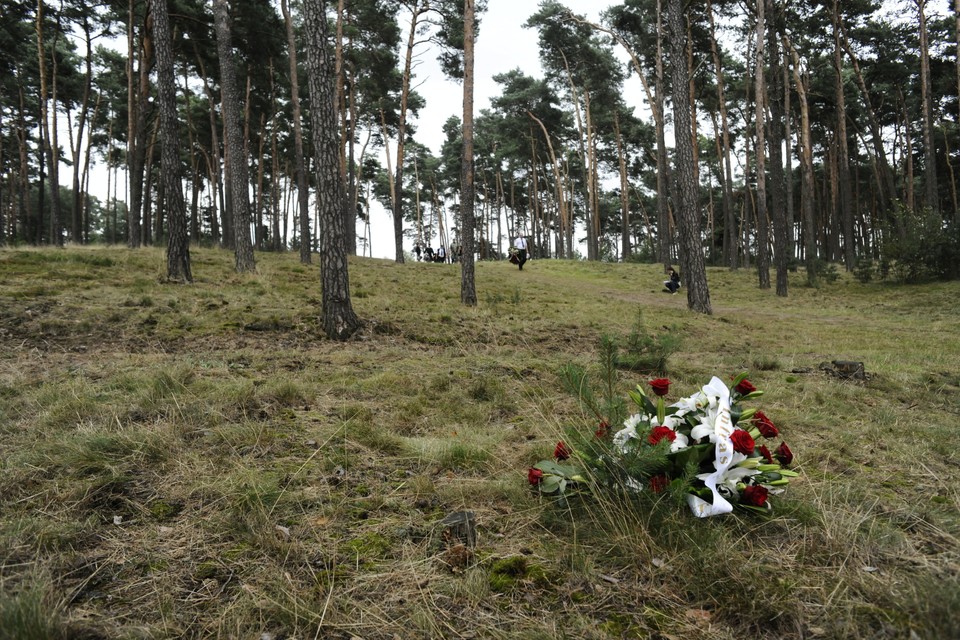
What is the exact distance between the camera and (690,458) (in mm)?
2025

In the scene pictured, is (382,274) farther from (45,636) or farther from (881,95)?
(881,95)

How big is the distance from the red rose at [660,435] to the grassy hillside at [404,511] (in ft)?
0.94

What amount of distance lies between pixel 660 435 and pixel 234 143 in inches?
541

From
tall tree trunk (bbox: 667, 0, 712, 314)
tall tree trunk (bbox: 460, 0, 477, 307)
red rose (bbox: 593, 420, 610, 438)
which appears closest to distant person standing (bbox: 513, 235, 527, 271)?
tall tree trunk (bbox: 667, 0, 712, 314)

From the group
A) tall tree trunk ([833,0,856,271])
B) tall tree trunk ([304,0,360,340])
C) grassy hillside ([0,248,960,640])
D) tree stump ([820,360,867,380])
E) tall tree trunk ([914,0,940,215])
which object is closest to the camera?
grassy hillside ([0,248,960,640])

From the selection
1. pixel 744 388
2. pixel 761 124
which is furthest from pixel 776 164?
pixel 744 388

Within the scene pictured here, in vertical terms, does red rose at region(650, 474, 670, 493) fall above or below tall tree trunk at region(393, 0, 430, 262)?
below

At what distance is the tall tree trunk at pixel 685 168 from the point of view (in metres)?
12.1

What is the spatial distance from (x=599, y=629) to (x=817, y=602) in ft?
2.41

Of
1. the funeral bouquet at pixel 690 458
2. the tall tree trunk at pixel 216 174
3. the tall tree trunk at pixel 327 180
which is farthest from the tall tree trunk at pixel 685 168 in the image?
the tall tree trunk at pixel 216 174

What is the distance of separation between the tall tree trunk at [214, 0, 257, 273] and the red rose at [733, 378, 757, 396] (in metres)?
11.9

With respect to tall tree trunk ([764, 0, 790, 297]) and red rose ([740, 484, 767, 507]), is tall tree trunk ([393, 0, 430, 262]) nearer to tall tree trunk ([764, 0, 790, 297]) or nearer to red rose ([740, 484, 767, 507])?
tall tree trunk ([764, 0, 790, 297])

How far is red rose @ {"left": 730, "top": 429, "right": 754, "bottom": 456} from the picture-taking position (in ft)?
6.72

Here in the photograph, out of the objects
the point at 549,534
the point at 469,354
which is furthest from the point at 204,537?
the point at 469,354
